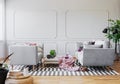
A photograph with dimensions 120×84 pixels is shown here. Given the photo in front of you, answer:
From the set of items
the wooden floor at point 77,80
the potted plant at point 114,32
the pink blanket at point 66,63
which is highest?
the potted plant at point 114,32

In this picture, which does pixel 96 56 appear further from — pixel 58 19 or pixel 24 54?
pixel 58 19

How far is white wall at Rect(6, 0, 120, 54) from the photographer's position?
8.11m

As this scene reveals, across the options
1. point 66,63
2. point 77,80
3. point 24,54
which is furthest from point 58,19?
point 77,80

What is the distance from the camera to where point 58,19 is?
8.15 m

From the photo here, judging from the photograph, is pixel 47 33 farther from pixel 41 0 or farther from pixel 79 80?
pixel 79 80

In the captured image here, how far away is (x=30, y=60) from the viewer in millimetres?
5383

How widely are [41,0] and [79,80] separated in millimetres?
4506

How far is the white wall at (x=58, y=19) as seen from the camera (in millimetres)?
8109

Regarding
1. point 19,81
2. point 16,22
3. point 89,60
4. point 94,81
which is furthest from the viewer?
point 16,22

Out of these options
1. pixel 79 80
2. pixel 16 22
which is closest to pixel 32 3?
pixel 16 22

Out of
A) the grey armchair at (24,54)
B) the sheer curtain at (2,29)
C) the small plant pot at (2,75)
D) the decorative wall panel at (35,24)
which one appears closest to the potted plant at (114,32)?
the decorative wall panel at (35,24)

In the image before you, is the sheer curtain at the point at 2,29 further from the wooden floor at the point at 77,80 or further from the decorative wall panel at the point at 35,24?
the wooden floor at the point at 77,80

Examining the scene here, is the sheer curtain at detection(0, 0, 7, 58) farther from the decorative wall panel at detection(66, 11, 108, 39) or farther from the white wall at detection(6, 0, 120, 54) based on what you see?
the decorative wall panel at detection(66, 11, 108, 39)

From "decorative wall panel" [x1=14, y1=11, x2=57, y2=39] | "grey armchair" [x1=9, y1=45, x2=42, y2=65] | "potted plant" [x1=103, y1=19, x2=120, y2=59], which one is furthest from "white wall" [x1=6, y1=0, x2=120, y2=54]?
"grey armchair" [x1=9, y1=45, x2=42, y2=65]
